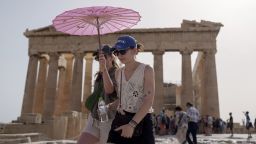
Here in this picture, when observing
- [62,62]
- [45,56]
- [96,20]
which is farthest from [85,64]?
[96,20]

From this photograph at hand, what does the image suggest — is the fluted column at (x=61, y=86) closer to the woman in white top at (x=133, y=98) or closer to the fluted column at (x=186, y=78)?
the fluted column at (x=186, y=78)

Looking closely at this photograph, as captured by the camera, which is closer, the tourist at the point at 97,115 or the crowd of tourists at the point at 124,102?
the crowd of tourists at the point at 124,102

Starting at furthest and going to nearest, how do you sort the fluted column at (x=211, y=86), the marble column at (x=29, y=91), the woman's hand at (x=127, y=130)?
the marble column at (x=29, y=91), the fluted column at (x=211, y=86), the woman's hand at (x=127, y=130)

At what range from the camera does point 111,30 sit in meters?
4.55

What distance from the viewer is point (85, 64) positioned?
33281 mm

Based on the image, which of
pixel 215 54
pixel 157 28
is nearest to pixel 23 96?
pixel 157 28

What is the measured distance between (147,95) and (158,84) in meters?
25.9

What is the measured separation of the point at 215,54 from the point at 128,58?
89.6 ft

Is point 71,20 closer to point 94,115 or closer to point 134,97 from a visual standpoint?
point 94,115

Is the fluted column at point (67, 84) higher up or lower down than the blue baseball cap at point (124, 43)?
higher up

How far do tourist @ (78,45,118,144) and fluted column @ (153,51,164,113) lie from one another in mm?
24713

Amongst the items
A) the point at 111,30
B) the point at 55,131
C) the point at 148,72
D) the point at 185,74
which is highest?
the point at 185,74

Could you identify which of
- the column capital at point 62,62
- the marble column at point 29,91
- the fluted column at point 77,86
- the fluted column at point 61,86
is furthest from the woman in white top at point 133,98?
the column capital at point 62,62

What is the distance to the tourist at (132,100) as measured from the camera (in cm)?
305
